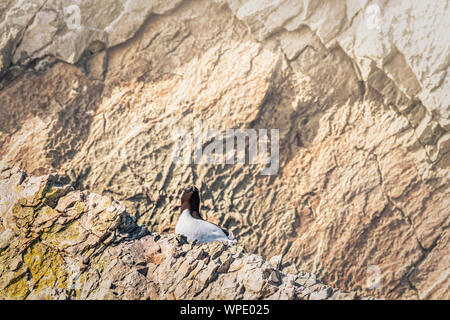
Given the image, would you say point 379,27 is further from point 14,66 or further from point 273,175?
point 14,66

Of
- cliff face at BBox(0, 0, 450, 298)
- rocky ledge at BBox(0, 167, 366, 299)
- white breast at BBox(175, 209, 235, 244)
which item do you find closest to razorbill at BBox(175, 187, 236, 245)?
white breast at BBox(175, 209, 235, 244)

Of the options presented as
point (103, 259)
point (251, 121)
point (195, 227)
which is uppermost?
point (103, 259)

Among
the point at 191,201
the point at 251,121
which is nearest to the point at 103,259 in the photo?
the point at 191,201

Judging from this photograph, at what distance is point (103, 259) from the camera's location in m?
5.52

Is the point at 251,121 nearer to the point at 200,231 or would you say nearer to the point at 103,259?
the point at 200,231

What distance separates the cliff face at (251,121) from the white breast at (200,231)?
3.55 m

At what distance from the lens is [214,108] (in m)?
11.0

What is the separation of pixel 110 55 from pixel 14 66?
7.25ft

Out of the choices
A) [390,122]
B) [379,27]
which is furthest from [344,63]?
[390,122]

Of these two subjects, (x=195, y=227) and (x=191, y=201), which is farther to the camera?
(x=191, y=201)

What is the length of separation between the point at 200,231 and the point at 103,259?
171 cm

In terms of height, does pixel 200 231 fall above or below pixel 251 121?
above

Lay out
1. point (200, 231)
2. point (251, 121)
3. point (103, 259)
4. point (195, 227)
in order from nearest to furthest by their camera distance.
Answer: point (103, 259) < point (200, 231) < point (195, 227) < point (251, 121)

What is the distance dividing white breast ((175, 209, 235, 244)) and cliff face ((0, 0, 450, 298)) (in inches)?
140
